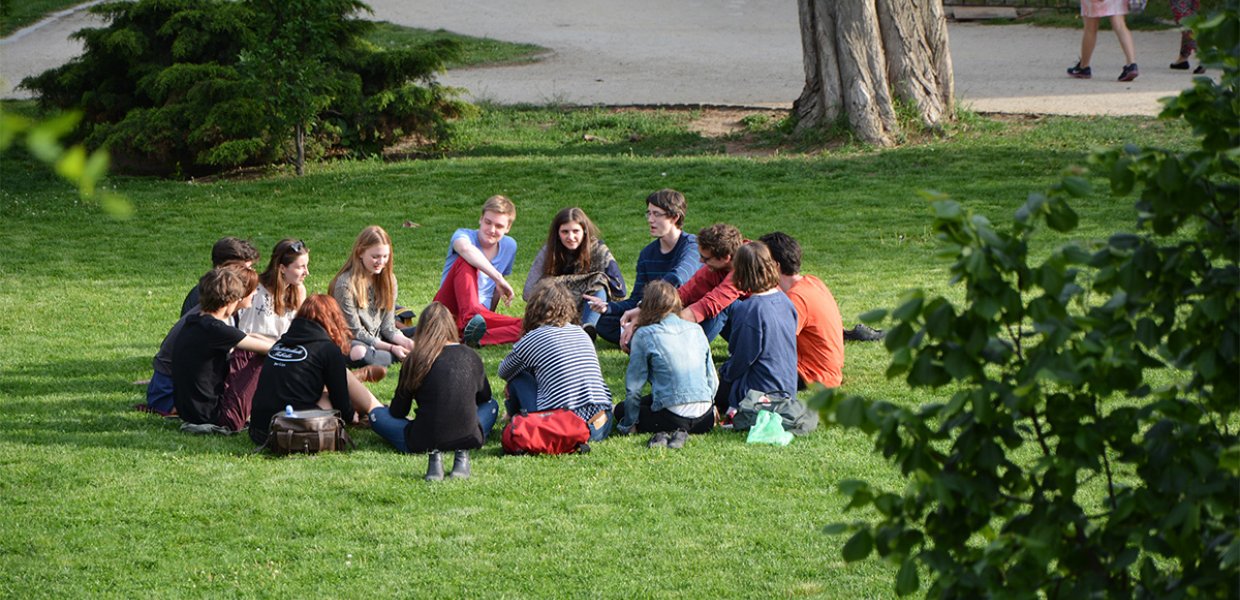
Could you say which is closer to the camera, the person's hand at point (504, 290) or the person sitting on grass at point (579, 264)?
the person sitting on grass at point (579, 264)

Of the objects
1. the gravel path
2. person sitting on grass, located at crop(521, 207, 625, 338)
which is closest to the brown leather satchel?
person sitting on grass, located at crop(521, 207, 625, 338)

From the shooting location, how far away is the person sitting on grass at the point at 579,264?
10.0 metres

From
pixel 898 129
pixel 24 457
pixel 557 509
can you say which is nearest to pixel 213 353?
pixel 24 457

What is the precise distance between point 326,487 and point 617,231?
7303 mm

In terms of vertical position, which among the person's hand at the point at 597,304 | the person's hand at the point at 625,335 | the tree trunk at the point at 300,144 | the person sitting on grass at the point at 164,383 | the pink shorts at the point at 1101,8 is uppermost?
the pink shorts at the point at 1101,8

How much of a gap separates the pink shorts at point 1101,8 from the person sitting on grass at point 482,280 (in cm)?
1063

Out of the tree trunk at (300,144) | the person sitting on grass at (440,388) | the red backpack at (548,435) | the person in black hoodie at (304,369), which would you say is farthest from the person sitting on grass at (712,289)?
the tree trunk at (300,144)

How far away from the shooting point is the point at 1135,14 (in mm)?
24031

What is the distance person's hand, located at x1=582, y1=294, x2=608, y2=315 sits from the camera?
9.99 meters

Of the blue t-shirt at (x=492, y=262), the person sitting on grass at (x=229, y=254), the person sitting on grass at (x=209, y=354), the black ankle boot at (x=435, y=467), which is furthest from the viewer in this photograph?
the blue t-shirt at (x=492, y=262)

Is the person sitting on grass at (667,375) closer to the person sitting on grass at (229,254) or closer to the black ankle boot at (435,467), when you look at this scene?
the black ankle boot at (435,467)

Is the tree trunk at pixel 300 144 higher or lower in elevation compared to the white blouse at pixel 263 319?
higher

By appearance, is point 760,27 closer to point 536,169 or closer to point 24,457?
point 536,169

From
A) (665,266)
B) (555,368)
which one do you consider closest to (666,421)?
(555,368)
